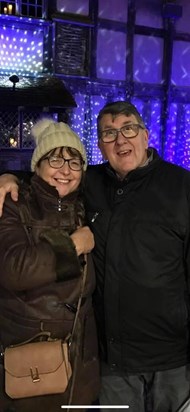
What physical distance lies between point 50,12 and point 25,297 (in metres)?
9.36

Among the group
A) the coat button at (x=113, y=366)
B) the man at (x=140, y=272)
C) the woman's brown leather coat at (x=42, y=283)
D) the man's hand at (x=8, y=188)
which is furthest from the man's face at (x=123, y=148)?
the coat button at (x=113, y=366)

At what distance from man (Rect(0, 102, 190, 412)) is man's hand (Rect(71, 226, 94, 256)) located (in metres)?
0.13

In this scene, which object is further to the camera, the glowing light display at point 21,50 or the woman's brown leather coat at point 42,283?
the glowing light display at point 21,50

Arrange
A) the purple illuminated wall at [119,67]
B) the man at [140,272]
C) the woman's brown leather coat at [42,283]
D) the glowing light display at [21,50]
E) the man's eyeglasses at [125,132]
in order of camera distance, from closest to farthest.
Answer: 1. the woman's brown leather coat at [42,283]
2. the man at [140,272]
3. the man's eyeglasses at [125,132]
4. the glowing light display at [21,50]
5. the purple illuminated wall at [119,67]

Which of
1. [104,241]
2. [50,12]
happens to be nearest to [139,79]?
[50,12]

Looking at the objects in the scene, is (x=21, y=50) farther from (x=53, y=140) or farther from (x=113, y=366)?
(x=113, y=366)

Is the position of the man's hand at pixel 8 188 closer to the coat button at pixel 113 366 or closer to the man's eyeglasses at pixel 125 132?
the man's eyeglasses at pixel 125 132

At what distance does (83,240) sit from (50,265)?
0.88ft

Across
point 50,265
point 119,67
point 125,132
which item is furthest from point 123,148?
point 119,67

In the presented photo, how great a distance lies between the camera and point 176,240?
94.9 inches

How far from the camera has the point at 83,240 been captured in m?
2.31

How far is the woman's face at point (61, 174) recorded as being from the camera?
242 centimetres

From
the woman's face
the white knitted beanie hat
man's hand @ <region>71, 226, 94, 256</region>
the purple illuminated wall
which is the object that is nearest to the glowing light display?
the purple illuminated wall

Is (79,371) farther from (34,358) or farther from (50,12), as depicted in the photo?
(50,12)
